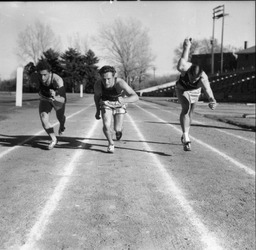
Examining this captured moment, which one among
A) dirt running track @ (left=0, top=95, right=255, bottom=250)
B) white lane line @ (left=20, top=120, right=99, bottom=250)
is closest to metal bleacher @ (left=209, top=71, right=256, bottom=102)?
dirt running track @ (left=0, top=95, right=255, bottom=250)

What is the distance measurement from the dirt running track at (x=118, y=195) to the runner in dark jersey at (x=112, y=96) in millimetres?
724

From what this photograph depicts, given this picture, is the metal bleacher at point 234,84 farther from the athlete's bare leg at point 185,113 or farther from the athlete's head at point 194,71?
the athlete's head at point 194,71

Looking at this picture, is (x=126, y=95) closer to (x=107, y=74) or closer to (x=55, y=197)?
(x=107, y=74)

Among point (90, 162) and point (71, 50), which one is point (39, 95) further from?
point (90, 162)

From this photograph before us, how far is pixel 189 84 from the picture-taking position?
158cm

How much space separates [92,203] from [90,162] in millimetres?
2860

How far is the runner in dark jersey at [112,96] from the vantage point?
1.54 m

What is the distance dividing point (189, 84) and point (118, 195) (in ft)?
52.2

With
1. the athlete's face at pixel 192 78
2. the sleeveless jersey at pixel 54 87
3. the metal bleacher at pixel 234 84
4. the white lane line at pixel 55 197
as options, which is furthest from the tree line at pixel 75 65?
the white lane line at pixel 55 197

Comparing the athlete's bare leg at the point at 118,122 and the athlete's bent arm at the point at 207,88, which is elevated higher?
the athlete's bent arm at the point at 207,88

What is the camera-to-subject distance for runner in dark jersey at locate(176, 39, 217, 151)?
135 cm

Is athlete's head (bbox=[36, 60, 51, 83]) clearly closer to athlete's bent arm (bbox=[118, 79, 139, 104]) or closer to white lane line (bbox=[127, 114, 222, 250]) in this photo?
athlete's bent arm (bbox=[118, 79, 139, 104])

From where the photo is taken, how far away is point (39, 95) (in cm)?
168

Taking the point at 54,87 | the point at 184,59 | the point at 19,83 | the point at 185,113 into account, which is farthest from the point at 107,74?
the point at 19,83
